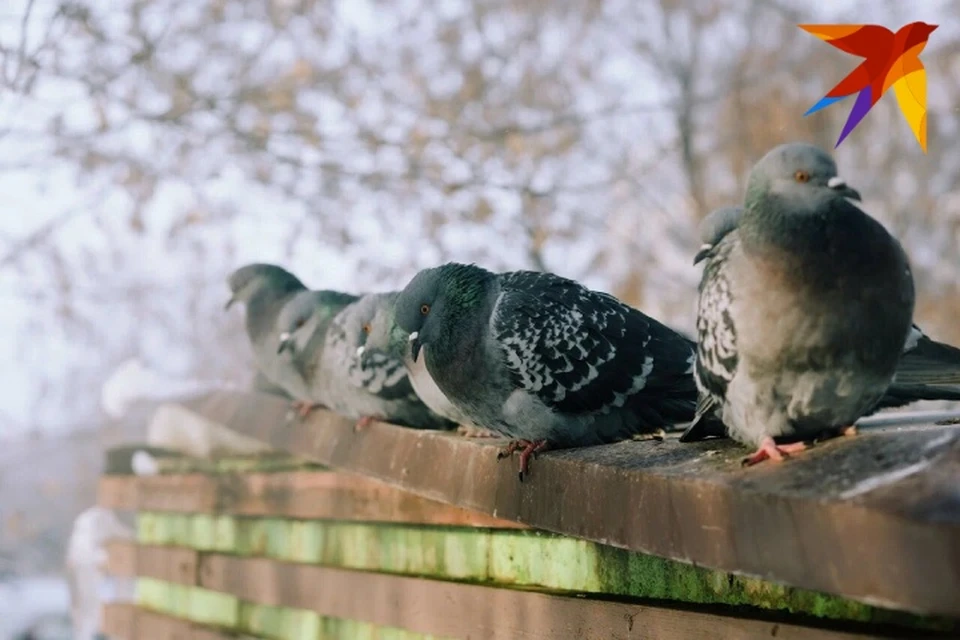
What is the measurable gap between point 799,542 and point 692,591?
2.19 feet

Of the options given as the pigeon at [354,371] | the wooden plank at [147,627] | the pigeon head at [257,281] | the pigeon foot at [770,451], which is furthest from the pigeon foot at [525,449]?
the pigeon head at [257,281]

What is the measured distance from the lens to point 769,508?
4.41 feet

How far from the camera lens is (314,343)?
14.1ft

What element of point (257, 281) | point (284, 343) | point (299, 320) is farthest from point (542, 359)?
point (257, 281)

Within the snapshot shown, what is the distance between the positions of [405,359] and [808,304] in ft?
5.45

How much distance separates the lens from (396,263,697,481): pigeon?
2.54 metres

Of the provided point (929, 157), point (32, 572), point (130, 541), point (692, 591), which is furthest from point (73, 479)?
point (692, 591)

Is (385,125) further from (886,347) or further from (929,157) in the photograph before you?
(886,347)

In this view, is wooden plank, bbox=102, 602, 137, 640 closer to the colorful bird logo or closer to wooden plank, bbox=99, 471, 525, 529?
wooden plank, bbox=99, 471, 525, 529

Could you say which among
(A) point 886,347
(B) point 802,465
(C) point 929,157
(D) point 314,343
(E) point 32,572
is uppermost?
(C) point 929,157

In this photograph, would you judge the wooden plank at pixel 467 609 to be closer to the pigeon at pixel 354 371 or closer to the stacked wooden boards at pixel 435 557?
the stacked wooden boards at pixel 435 557

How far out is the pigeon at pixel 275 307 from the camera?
14.5 feet

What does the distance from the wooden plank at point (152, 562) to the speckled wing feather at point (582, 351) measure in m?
3.03

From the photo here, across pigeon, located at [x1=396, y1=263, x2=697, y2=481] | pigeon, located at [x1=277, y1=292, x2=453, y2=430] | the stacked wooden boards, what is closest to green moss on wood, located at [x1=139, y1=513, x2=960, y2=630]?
the stacked wooden boards
